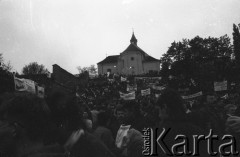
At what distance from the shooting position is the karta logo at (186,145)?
4.57 meters

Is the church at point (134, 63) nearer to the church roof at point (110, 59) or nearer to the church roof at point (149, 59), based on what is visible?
the church roof at point (149, 59)

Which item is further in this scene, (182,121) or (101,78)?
(101,78)

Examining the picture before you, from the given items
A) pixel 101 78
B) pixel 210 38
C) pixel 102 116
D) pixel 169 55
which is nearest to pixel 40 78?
pixel 102 116

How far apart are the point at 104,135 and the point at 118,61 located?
11470cm

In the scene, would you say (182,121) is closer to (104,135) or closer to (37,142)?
(104,135)

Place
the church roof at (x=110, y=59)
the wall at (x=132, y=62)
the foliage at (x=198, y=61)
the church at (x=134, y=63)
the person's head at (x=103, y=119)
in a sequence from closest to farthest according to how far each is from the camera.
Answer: the person's head at (x=103, y=119) < the foliage at (x=198, y=61) < the church at (x=134, y=63) < the wall at (x=132, y=62) < the church roof at (x=110, y=59)

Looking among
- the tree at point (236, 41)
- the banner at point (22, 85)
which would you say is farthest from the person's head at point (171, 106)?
the tree at point (236, 41)

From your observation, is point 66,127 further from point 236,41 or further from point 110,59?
point 110,59

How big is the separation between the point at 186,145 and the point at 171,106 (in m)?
0.72

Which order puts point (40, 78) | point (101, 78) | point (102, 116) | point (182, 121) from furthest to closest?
point (101, 78) < point (40, 78) < point (102, 116) < point (182, 121)

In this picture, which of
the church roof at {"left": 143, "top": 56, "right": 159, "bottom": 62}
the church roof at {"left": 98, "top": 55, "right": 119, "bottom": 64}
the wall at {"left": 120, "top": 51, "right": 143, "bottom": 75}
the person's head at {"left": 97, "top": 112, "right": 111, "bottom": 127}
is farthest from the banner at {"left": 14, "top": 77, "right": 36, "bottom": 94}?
the church roof at {"left": 98, "top": 55, "right": 119, "bottom": 64}

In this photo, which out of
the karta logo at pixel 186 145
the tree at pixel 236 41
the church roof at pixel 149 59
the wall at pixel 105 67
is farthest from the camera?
the wall at pixel 105 67

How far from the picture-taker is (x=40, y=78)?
74.7 feet

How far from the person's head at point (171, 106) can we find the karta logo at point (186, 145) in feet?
1.21
